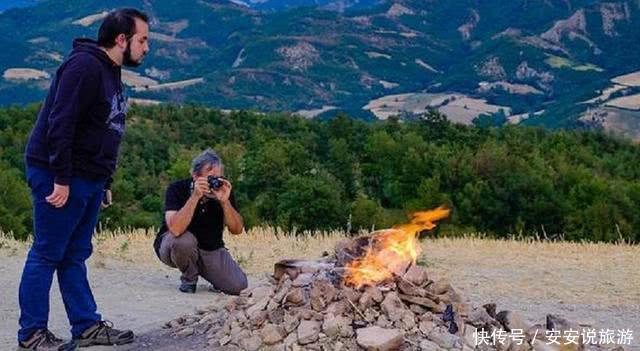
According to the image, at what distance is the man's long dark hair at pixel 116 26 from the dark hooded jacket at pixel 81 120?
2.5 inches

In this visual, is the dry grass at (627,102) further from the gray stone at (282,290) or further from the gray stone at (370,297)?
the gray stone at (370,297)

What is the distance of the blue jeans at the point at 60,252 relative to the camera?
511 centimetres

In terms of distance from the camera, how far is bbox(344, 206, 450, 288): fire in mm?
5773

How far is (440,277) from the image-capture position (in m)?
9.88

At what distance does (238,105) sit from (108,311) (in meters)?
109

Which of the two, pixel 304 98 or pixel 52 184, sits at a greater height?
pixel 52 184

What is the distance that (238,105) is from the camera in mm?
115625

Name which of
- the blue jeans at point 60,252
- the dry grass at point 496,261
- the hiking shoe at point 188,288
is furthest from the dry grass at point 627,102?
the blue jeans at point 60,252

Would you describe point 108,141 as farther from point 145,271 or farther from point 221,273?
point 145,271

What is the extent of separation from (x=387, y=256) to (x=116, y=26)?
7.37 ft

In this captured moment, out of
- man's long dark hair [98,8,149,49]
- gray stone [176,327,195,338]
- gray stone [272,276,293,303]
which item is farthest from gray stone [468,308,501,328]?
man's long dark hair [98,8,149,49]

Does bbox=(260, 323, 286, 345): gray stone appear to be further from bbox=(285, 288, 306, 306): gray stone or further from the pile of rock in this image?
bbox=(285, 288, 306, 306): gray stone

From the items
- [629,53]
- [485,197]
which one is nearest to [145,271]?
[485,197]

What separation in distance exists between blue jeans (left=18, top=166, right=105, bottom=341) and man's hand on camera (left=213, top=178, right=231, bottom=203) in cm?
147
